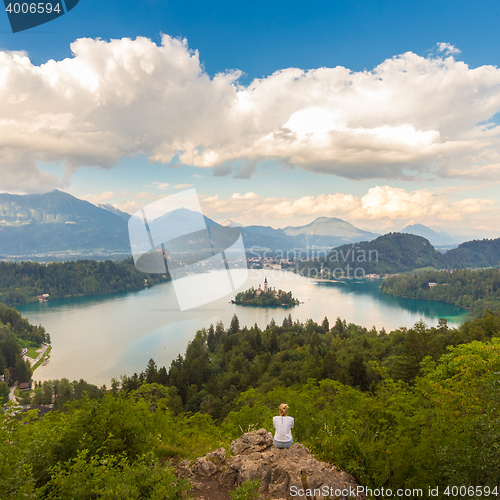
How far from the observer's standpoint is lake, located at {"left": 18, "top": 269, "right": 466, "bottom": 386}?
127ft

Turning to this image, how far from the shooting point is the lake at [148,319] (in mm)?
38656

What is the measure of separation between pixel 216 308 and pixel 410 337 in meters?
58.0

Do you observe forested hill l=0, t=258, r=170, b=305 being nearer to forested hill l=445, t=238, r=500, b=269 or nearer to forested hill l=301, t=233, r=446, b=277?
forested hill l=301, t=233, r=446, b=277

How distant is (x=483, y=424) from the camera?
13.7 ft

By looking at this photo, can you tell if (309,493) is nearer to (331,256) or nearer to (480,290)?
(480,290)

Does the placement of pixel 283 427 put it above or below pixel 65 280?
above

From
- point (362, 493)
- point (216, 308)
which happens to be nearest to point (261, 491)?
point (362, 493)

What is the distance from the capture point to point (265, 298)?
264 ft

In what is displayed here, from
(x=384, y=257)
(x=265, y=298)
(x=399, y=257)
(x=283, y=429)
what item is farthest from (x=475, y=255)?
(x=283, y=429)

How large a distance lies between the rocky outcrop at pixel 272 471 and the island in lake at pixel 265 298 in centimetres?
7179

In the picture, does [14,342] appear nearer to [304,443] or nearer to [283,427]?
[304,443]

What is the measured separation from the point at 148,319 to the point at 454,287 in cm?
8505

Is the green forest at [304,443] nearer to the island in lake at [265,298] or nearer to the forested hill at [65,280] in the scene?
the island in lake at [265,298]

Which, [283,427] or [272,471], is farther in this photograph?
[283,427]
